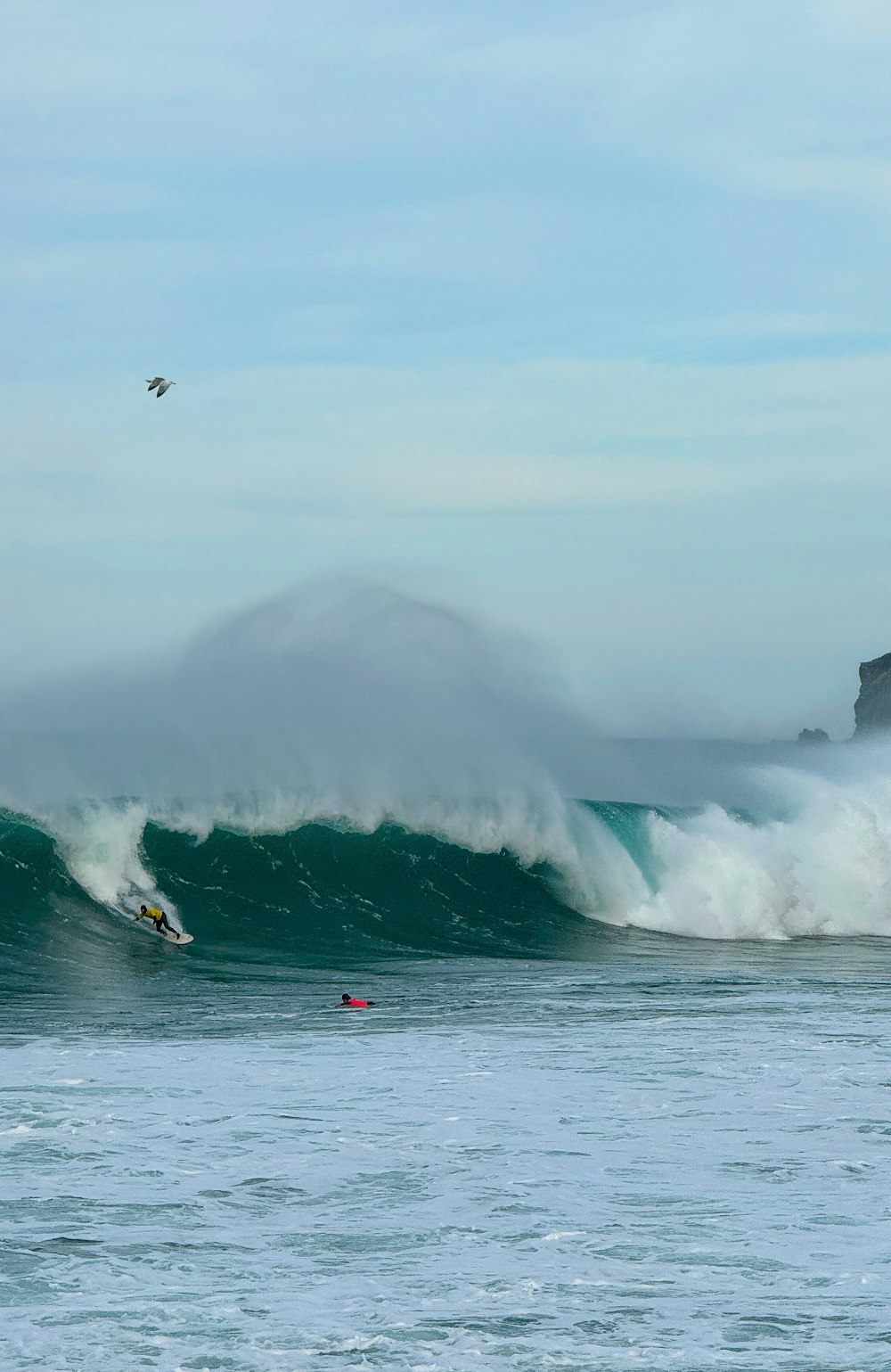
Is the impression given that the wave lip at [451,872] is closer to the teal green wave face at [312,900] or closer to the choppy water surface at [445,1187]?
the teal green wave face at [312,900]

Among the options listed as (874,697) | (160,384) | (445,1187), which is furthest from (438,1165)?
(874,697)

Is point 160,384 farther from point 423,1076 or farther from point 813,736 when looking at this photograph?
point 813,736

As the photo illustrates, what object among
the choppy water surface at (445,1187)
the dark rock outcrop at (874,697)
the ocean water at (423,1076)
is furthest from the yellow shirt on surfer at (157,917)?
the dark rock outcrop at (874,697)

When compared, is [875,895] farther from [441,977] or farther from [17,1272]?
[17,1272]

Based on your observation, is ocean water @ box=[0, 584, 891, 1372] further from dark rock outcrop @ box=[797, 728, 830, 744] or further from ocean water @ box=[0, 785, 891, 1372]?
dark rock outcrop @ box=[797, 728, 830, 744]

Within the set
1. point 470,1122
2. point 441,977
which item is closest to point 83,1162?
point 470,1122

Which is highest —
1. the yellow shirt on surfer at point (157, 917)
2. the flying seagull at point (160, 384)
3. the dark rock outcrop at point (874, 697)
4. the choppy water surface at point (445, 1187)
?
the dark rock outcrop at point (874, 697)

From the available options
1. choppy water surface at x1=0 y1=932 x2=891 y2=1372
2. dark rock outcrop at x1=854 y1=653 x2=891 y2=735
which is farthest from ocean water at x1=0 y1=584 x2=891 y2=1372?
dark rock outcrop at x1=854 y1=653 x2=891 y2=735
